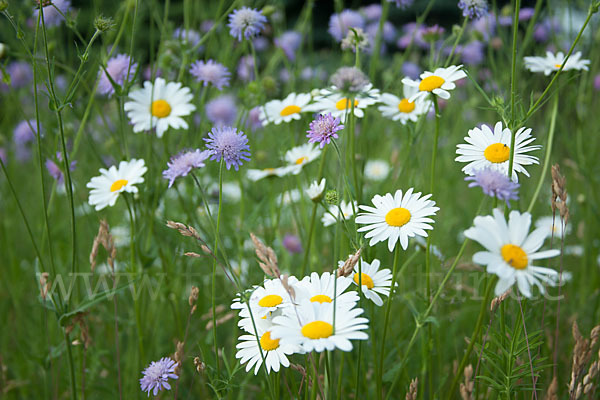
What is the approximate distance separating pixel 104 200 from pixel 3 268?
75cm

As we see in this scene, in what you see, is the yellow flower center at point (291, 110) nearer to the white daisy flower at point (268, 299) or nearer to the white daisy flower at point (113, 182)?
the white daisy flower at point (113, 182)

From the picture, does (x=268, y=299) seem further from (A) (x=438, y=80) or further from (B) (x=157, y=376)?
(A) (x=438, y=80)

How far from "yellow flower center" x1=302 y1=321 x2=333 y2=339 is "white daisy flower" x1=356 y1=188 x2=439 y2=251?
0.58 ft

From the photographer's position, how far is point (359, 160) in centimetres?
124

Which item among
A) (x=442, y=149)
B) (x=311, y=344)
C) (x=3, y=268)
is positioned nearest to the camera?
(x=311, y=344)

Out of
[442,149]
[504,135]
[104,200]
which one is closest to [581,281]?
[442,149]

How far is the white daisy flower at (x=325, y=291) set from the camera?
60cm

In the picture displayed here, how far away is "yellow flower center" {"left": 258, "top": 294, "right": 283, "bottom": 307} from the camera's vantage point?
647 mm

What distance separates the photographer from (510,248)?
55 cm

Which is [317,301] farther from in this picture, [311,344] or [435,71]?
[435,71]

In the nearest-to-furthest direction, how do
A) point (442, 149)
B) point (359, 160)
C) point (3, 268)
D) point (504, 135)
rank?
1. point (504, 135)
2. point (359, 160)
3. point (3, 268)
4. point (442, 149)

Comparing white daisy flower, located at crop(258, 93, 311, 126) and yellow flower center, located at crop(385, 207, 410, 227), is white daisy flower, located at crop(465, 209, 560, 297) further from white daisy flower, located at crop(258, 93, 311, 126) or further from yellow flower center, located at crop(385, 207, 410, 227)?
white daisy flower, located at crop(258, 93, 311, 126)

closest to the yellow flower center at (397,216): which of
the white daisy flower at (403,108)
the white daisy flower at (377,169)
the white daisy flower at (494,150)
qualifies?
the white daisy flower at (494,150)

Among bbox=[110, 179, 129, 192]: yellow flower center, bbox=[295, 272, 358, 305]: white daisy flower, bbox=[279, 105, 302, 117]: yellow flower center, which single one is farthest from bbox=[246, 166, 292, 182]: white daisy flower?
bbox=[295, 272, 358, 305]: white daisy flower
